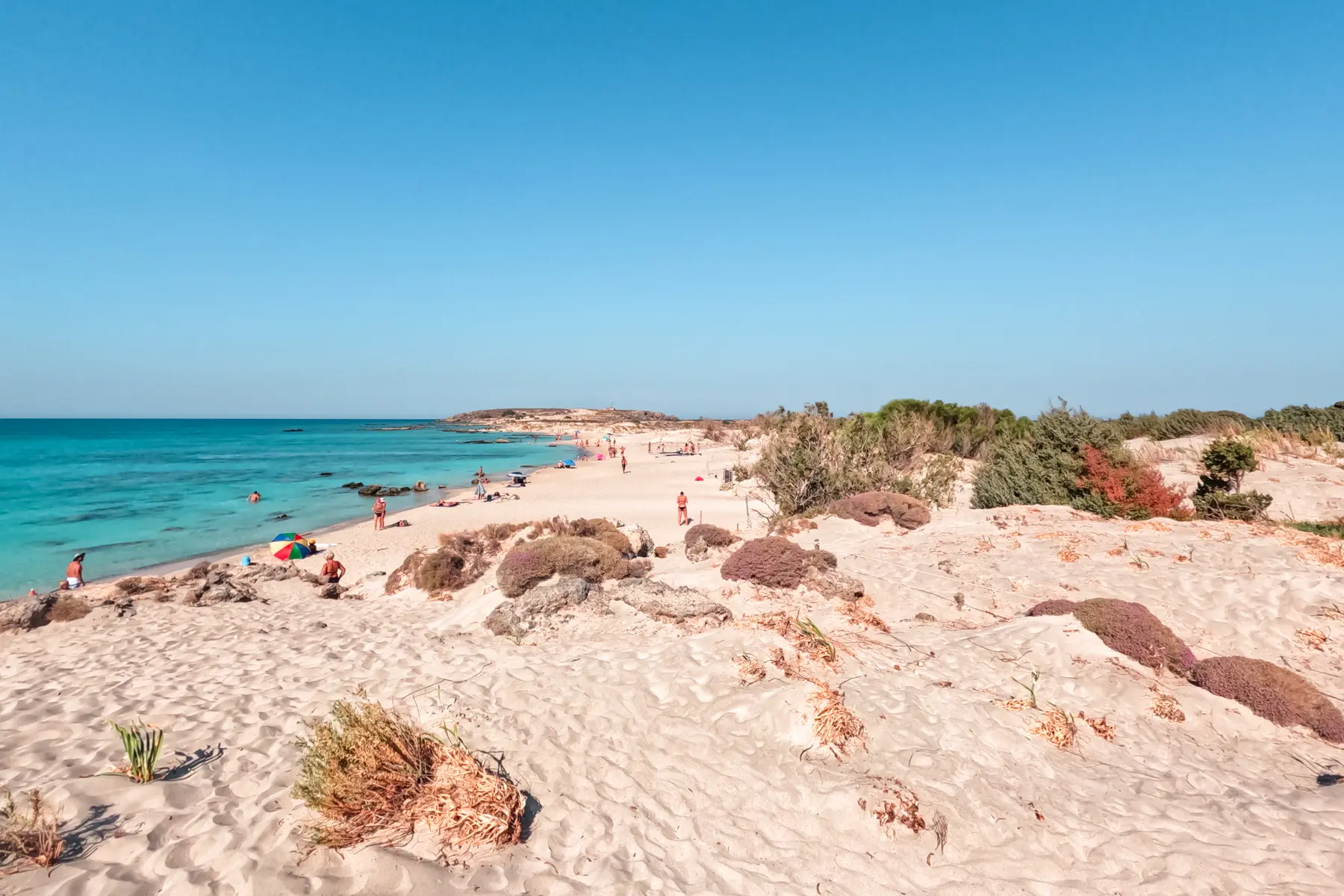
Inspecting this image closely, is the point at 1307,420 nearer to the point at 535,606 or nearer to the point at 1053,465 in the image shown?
the point at 1053,465

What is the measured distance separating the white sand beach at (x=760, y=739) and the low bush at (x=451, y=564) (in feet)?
7.37

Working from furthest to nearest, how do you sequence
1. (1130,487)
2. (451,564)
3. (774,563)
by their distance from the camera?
1. (1130,487)
2. (451,564)
3. (774,563)

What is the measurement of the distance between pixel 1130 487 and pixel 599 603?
13.4 meters

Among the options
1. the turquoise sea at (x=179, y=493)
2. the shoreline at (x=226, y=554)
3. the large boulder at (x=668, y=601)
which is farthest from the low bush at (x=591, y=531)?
the turquoise sea at (x=179, y=493)

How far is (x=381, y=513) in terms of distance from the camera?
2398 cm

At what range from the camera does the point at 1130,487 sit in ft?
47.4

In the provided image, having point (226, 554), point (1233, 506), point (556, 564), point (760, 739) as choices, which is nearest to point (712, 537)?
point (556, 564)

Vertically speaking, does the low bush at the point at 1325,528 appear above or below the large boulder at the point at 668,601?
above

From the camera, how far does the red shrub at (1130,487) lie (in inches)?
550

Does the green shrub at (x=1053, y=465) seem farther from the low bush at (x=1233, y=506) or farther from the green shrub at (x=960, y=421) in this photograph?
the green shrub at (x=960, y=421)

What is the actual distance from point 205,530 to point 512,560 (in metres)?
21.3

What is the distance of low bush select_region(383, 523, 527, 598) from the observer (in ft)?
44.5

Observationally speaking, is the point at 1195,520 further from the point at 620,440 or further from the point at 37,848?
the point at 620,440

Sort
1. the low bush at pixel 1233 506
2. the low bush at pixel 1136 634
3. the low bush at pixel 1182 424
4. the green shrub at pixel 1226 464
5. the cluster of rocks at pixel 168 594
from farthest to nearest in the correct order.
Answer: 1. the low bush at pixel 1182 424
2. the green shrub at pixel 1226 464
3. the low bush at pixel 1233 506
4. the cluster of rocks at pixel 168 594
5. the low bush at pixel 1136 634
